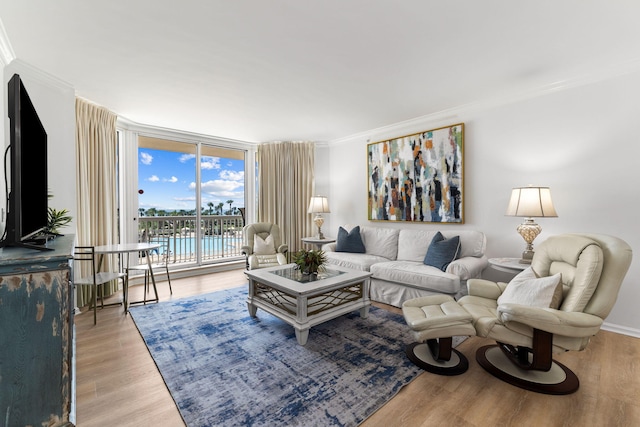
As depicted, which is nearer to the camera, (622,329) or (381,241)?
(622,329)

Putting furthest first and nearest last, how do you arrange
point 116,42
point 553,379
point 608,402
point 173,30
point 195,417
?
point 116,42 → point 173,30 → point 553,379 → point 608,402 → point 195,417

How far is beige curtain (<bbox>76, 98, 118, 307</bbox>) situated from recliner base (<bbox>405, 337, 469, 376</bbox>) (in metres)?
3.74

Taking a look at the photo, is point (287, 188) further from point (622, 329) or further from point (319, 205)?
point (622, 329)

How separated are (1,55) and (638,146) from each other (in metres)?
5.57

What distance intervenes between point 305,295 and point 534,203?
2.43 metres

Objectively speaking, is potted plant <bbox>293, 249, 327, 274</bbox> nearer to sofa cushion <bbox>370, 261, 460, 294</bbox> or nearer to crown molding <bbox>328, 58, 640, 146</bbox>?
sofa cushion <bbox>370, 261, 460, 294</bbox>

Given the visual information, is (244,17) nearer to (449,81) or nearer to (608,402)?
(449,81)

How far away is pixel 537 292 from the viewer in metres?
1.96

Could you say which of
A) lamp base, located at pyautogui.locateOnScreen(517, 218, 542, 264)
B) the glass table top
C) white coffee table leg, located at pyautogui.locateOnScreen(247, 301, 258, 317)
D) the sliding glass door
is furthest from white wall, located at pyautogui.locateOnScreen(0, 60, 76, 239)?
lamp base, located at pyautogui.locateOnScreen(517, 218, 542, 264)

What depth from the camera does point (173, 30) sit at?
2127 mm

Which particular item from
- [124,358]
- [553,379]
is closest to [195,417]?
[124,358]

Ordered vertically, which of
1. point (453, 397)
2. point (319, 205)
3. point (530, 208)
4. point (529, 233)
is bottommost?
point (453, 397)

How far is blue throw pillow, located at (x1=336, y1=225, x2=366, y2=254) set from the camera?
4.46 m

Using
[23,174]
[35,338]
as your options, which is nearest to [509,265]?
[35,338]
